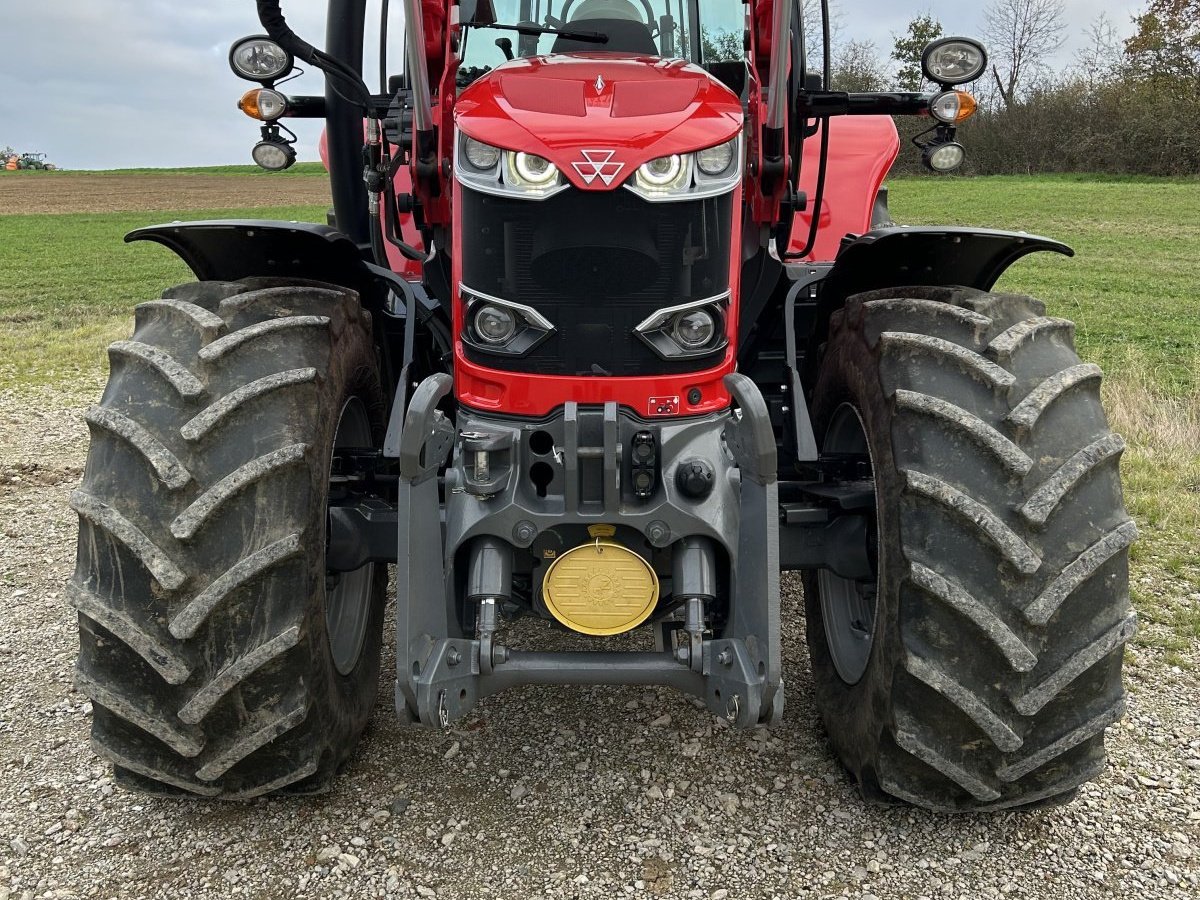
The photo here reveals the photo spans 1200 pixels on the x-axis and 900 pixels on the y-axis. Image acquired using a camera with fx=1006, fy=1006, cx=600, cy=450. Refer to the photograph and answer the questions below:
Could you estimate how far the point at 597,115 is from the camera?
2.52 metres

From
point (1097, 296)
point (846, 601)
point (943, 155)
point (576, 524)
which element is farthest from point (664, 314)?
point (1097, 296)

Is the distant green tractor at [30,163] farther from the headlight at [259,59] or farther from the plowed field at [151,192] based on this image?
the headlight at [259,59]

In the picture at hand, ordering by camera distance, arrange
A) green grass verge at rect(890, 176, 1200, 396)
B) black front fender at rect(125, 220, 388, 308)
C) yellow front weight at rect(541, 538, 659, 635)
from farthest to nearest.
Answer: green grass verge at rect(890, 176, 1200, 396) → black front fender at rect(125, 220, 388, 308) → yellow front weight at rect(541, 538, 659, 635)

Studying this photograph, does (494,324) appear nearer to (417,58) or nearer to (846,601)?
(417,58)

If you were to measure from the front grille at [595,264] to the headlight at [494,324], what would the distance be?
5cm

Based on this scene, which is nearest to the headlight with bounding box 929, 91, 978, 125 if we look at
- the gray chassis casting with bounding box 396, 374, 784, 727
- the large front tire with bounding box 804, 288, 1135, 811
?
the large front tire with bounding box 804, 288, 1135, 811

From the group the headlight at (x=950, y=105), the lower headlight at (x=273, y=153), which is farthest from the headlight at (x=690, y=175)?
the lower headlight at (x=273, y=153)

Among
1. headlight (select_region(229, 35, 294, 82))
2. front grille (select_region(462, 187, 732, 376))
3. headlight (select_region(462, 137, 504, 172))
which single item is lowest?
front grille (select_region(462, 187, 732, 376))

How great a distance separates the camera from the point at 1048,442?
2.43 m

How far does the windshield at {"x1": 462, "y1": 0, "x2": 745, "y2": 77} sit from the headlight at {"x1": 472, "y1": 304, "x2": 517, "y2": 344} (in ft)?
3.31

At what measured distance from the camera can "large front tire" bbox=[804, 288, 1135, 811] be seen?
2.35 m

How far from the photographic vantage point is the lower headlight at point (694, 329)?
8.83 feet

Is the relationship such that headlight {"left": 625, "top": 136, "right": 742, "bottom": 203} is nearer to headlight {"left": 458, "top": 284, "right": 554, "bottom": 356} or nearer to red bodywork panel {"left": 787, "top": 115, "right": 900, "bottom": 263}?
headlight {"left": 458, "top": 284, "right": 554, "bottom": 356}

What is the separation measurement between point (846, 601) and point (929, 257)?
1109 mm
